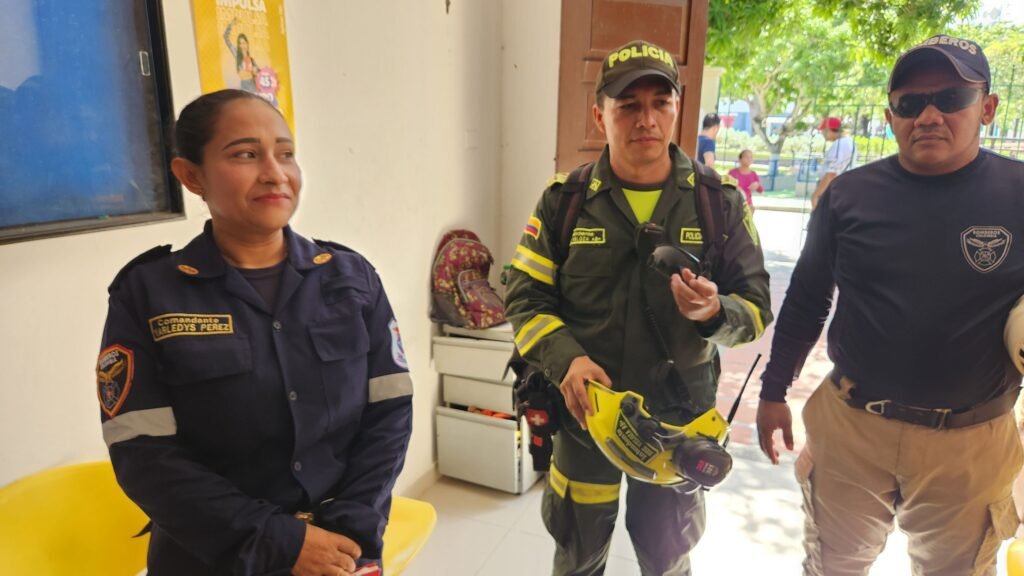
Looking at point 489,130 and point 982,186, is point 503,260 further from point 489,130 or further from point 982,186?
point 982,186

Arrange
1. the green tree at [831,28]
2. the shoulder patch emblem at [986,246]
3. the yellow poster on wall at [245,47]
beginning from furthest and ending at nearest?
the green tree at [831,28]
the yellow poster on wall at [245,47]
the shoulder patch emblem at [986,246]

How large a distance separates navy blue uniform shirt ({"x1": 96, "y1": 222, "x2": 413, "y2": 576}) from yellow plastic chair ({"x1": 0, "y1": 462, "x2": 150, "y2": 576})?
0.30 m

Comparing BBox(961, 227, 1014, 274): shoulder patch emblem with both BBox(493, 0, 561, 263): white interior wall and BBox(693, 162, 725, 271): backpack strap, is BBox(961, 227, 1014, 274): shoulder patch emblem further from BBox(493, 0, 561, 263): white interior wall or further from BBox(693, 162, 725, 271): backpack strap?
BBox(493, 0, 561, 263): white interior wall

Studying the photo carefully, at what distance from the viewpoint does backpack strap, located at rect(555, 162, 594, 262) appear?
1.53 m

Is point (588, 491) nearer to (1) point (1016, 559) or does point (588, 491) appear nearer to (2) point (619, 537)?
(1) point (1016, 559)

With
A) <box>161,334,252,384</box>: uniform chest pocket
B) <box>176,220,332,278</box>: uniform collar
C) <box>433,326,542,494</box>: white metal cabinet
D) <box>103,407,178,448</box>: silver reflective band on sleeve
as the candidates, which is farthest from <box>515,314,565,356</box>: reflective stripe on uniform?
<box>433,326,542,494</box>: white metal cabinet

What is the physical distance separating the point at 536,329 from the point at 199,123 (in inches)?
32.1

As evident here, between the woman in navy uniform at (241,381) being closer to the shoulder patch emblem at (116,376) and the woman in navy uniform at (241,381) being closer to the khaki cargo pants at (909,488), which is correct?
the shoulder patch emblem at (116,376)

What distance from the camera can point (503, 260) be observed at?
10.9 ft

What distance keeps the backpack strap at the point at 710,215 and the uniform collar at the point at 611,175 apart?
0.07 feet

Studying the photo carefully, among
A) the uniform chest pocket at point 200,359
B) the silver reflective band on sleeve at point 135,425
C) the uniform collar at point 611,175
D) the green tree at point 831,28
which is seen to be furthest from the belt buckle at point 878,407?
the green tree at point 831,28

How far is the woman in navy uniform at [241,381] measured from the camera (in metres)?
1.00

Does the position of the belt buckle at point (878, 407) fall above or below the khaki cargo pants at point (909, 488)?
above

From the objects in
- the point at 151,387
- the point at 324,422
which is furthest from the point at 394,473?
the point at 151,387
